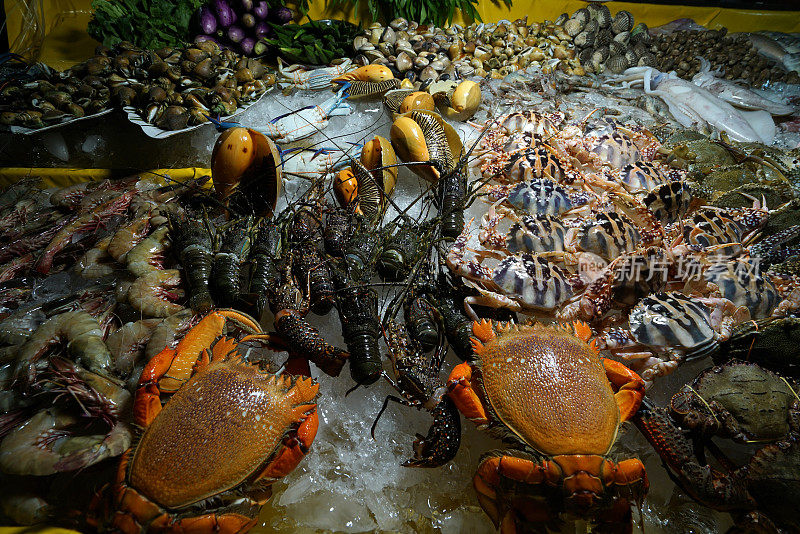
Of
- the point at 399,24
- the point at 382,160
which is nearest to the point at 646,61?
the point at 399,24

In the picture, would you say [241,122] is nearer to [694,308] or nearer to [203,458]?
[203,458]

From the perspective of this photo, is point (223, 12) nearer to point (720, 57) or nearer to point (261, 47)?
point (261, 47)

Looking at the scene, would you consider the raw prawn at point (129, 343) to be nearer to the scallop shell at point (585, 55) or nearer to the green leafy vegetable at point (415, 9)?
the green leafy vegetable at point (415, 9)

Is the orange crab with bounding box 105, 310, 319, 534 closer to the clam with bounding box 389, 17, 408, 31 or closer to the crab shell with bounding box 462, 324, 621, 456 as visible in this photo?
the crab shell with bounding box 462, 324, 621, 456

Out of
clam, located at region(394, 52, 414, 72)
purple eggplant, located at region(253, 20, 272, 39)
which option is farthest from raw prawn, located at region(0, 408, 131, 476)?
purple eggplant, located at region(253, 20, 272, 39)

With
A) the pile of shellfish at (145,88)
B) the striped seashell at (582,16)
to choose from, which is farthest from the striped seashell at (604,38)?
the pile of shellfish at (145,88)
